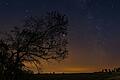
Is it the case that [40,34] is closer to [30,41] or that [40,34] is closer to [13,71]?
[30,41]

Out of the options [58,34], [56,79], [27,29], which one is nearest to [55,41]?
[58,34]

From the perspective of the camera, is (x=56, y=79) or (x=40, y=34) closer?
(x=40, y=34)

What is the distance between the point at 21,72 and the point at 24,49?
2931 millimetres

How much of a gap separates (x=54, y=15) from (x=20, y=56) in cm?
678

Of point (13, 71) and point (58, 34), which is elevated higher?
point (58, 34)

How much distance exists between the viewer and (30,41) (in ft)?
139

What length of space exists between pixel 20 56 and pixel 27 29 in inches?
140

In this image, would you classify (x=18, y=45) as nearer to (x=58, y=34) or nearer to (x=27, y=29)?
(x=27, y=29)

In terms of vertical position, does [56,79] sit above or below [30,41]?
below

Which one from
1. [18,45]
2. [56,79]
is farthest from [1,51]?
[56,79]

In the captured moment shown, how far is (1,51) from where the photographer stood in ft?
134

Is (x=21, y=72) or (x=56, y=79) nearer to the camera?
(x=21, y=72)

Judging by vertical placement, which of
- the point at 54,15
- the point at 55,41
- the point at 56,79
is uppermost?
the point at 54,15

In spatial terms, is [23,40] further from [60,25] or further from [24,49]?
[60,25]
